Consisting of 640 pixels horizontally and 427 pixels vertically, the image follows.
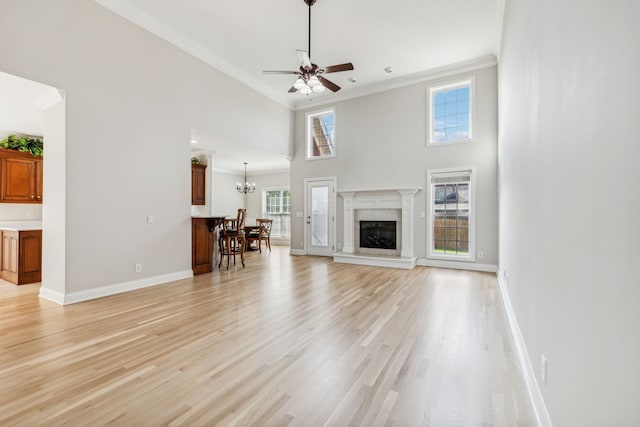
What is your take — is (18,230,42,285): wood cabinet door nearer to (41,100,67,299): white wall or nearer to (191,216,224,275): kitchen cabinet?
(41,100,67,299): white wall

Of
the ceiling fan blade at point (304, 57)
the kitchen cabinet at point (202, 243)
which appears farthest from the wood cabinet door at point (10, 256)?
the ceiling fan blade at point (304, 57)

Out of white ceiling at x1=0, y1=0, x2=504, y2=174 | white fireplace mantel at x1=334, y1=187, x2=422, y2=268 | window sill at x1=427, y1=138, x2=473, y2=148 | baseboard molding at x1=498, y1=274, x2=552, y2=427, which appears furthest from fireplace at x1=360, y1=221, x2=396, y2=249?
baseboard molding at x1=498, y1=274, x2=552, y2=427

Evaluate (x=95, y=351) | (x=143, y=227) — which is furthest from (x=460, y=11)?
(x=95, y=351)

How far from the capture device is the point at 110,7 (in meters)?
4.01

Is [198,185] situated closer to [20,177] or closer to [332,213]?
[20,177]

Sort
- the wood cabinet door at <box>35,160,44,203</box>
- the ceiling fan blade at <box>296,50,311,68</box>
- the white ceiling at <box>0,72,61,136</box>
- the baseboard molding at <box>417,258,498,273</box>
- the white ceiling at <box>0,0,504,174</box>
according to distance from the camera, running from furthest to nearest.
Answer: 1. the wood cabinet door at <box>35,160,44,203</box>
2. the baseboard molding at <box>417,258,498,273</box>
3. the white ceiling at <box>0,0,504,174</box>
4. the ceiling fan blade at <box>296,50,311,68</box>
5. the white ceiling at <box>0,72,61,136</box>

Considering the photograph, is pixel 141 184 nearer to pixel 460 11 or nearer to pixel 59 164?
pixel 59 164

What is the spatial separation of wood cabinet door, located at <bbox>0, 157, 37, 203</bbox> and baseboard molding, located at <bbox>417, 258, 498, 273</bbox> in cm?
803

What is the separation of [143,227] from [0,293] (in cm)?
205

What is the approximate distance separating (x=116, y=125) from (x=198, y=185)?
370cm

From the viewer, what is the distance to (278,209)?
1120cm

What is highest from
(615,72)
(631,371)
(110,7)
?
(110,7)

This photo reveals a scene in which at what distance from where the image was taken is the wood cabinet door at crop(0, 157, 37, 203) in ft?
17.6

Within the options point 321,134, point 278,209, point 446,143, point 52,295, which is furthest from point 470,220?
point 278,209
